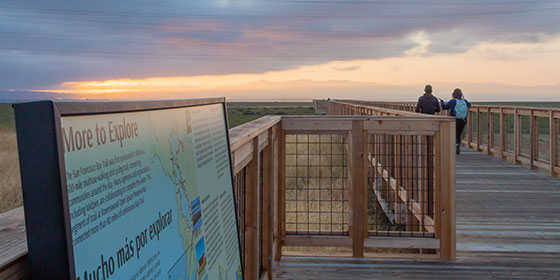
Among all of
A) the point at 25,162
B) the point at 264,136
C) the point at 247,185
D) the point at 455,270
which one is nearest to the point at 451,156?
the point at 455,270

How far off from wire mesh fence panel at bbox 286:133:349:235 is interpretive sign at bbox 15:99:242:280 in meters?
3.44

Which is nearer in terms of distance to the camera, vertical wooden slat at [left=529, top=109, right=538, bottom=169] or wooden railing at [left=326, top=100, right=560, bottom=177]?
wooden railing at [left=326, top=100, right=560, bottom=177]

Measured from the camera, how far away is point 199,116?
1983 mm

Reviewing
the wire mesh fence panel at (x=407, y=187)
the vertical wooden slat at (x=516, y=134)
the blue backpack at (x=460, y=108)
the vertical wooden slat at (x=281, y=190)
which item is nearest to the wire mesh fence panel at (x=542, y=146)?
A: the vertical wooden slat at (x=516, y=134)

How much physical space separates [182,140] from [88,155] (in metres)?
0.70

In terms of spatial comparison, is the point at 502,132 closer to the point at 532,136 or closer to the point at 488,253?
the point at 532,136

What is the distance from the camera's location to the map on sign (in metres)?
0.92

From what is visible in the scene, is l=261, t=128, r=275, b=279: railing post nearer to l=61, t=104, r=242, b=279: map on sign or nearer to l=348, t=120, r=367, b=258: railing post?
l=348, t=120, r=367, b=258: railing post

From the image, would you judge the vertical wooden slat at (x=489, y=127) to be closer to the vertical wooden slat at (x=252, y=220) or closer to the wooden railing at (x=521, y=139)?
the wooden railing at (x=521, y=139)

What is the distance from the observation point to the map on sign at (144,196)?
92 centimetres

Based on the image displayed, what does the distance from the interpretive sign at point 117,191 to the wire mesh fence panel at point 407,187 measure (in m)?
4.16

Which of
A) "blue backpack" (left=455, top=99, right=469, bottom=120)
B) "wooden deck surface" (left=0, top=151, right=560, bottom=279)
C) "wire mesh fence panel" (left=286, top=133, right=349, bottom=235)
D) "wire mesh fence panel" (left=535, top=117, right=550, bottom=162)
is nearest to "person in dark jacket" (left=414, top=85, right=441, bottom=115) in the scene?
"blue backpack" (left=455, top=99, right=469, bottom=120)

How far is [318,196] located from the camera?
12.6 metres

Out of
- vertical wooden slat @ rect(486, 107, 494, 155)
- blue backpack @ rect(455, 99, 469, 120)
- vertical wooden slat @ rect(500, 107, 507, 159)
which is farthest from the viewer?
vertical wooden slat @ rect(486, 107, 494, 155)
